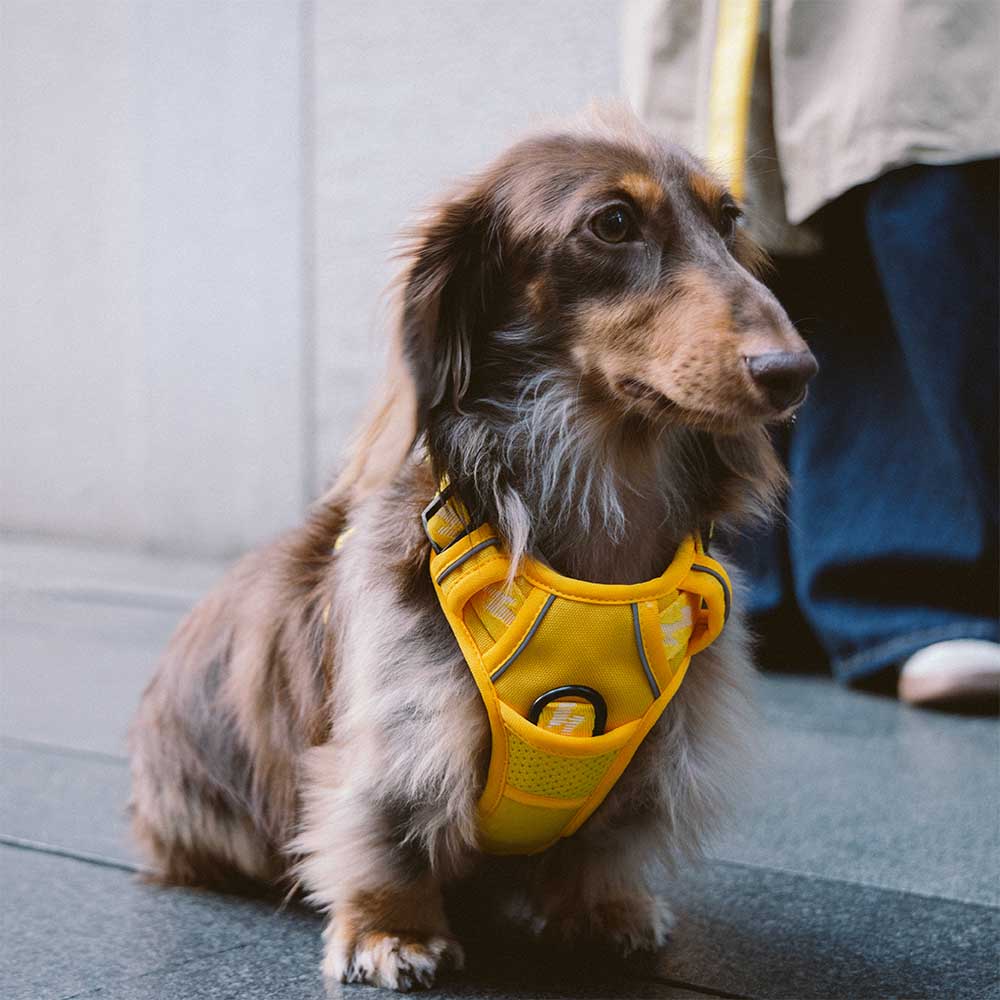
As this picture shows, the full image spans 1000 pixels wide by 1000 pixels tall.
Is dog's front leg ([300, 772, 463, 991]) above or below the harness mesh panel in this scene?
below

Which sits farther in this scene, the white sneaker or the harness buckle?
the white sneaker

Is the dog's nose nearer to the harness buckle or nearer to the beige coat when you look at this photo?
the harness buckle

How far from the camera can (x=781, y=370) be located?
1.44 meters

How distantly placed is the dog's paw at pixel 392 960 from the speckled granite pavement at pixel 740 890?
0.02m

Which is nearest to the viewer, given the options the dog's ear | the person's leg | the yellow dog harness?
the yellow dog harness

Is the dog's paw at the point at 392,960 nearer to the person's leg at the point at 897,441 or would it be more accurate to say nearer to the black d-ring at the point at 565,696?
the black d-ring at the point at 565,696

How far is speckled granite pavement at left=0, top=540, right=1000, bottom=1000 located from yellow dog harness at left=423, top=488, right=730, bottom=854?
0.87 feet

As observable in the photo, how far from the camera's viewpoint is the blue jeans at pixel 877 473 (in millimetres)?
2965

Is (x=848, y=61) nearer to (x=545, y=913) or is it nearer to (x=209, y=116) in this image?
(x=545, y=913)

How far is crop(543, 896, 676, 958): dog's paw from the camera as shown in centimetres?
176

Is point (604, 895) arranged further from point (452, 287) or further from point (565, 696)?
point (452, 287)

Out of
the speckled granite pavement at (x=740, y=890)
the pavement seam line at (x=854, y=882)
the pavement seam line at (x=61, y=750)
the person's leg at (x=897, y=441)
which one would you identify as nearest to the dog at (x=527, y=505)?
the speckled granite pavement at (x=740, y=890)

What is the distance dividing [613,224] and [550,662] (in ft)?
1.69

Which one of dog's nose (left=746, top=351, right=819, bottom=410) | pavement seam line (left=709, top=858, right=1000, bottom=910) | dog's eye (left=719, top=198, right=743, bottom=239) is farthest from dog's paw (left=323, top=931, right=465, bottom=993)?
dog's eye (left=719, top=198, right=743, bottom=239)
